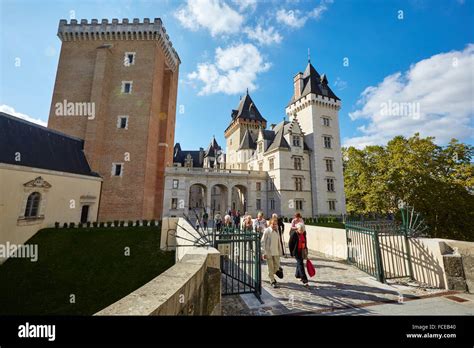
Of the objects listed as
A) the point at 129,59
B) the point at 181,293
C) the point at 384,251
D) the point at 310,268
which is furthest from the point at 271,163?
the point at 181,293

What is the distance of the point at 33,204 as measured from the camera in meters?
16.5

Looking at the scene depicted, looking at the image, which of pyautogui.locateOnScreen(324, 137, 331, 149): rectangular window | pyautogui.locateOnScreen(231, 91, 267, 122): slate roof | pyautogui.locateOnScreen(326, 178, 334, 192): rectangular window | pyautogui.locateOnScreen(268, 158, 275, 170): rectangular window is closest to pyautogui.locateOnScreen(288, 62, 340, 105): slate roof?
pyautogui.locateOnScreen(324, 137, 331, 149): rectangular window

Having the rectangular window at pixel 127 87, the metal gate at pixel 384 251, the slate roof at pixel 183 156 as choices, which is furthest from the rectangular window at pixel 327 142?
the slate roof at pixel 183 156

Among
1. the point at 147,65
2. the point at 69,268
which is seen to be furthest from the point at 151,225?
the point at 147,65

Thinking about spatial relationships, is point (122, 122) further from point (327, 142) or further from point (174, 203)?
point (327, 142)

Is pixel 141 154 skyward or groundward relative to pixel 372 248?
skyward

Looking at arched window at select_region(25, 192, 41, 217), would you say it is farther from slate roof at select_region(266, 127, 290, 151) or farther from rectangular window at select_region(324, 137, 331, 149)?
rectangular window at select_region(324, 137, 331, 149)

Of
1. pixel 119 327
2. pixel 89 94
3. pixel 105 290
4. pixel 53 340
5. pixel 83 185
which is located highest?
pixel 89 94

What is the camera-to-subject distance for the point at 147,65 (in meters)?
24.1

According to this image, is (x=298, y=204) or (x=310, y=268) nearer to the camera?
(x=310, y=268)

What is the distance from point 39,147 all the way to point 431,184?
122ft

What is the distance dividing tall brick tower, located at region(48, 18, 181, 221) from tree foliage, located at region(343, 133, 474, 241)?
86.3 ft

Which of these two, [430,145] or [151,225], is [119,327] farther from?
[430,145]

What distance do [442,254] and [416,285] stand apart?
112 cm
